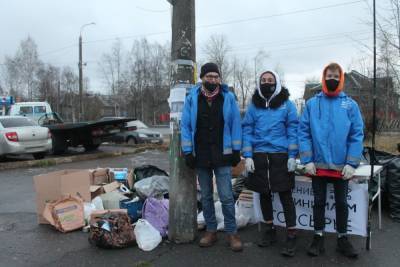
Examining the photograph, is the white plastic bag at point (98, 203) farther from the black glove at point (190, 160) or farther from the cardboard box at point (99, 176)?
Answer: the black glove at point (190, 160)

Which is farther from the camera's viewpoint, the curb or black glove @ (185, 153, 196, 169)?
the curb

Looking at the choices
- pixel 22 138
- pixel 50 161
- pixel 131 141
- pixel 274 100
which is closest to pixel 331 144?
pixel 274 100

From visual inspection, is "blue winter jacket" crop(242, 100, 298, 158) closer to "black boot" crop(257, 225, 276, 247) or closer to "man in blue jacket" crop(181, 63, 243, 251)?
"man in blue jacket" crop(181, 63, 243, 251)

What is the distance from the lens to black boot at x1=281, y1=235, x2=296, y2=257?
436 cm

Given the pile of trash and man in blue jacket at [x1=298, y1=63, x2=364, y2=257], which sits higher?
man in blue jacket at [x1=298, y1=63, x2=364, y2=257]

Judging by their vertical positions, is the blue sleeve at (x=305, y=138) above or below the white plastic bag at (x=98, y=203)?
above

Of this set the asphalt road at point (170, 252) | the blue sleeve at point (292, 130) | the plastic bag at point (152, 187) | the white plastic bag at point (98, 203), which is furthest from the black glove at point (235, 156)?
the white plastic bag at point (98, 203)

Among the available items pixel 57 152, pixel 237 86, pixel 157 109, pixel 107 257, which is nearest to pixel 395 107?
pixel 57 152

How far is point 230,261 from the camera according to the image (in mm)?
4293

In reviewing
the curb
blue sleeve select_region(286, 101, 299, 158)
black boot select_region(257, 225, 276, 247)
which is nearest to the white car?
the curb

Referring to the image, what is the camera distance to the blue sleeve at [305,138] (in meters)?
4.32

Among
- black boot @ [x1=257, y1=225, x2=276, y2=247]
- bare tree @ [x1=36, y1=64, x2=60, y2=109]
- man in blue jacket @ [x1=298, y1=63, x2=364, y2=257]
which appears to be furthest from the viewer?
bare tree @ [x1=36, y1=64, x2=60, y2=109]

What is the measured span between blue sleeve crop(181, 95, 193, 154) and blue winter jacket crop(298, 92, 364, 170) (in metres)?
1.14

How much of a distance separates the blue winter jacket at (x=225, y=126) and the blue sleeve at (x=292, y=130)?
508mm
